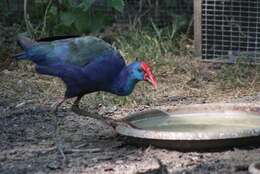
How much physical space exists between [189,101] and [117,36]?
5.72 feet

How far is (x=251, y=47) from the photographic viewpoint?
6844mm

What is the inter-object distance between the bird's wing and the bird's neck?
0.37 feet

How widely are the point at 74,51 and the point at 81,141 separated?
1.82 feet

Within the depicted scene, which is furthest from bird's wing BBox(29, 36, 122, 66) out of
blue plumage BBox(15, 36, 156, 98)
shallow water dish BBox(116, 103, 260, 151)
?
shallow water dish BBox(116, 103, 260, 151)

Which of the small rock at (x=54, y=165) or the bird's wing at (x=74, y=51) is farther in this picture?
the bird's wing at (x=74, y=51)

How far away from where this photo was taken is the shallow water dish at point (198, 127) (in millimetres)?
4184

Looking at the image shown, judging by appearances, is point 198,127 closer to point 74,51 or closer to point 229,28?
point 74,51

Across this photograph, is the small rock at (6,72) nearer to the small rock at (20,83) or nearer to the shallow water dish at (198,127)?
the small rock at (20,83)

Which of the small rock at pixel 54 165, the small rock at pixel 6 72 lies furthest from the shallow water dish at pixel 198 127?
the small rock at pixel 6 72

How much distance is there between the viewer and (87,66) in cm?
456

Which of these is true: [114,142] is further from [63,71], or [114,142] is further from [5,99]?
[5,99]

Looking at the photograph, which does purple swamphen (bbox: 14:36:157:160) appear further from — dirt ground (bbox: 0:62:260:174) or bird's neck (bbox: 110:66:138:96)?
dirt ground (bbox: 0:62:260:174)

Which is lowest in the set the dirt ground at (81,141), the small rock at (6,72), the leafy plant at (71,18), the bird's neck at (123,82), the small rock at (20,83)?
the dirt ground at (81,141)

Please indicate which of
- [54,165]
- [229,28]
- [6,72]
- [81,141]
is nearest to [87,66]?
[81,141]
